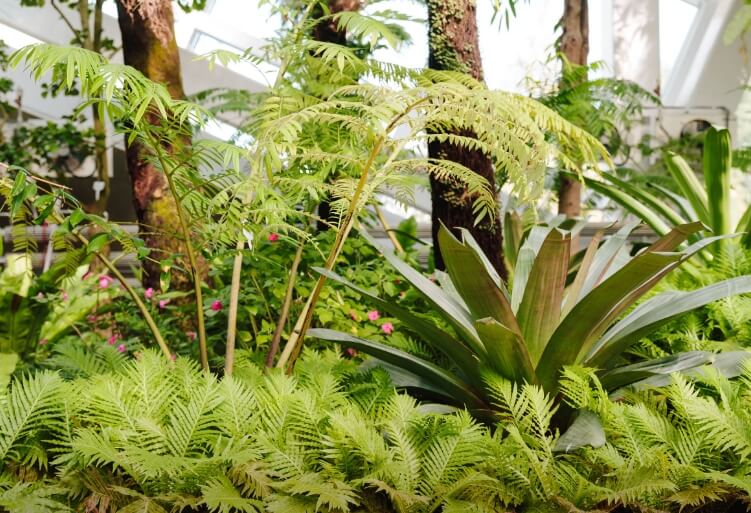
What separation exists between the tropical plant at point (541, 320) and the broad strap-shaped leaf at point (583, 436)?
17 cm

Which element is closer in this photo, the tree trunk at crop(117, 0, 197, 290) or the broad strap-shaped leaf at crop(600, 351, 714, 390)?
the broad strap-shaped leaf at crop(600, 351, 714, 390)

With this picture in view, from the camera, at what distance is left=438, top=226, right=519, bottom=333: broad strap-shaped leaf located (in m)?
1.61

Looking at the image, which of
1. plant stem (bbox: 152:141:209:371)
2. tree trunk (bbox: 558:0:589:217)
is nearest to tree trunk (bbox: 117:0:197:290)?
plant stem (bbox: 152:141:209:371)

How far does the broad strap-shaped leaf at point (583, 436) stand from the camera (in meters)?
1.44

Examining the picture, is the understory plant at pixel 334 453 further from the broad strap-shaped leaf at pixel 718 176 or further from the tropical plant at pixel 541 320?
the broad strap-shaped leaf at pixel 718 176

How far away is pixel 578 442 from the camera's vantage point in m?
1.45

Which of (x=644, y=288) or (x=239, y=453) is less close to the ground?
(x=644, y=288)

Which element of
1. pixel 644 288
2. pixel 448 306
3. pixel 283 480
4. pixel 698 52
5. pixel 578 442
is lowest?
pixel 283 480

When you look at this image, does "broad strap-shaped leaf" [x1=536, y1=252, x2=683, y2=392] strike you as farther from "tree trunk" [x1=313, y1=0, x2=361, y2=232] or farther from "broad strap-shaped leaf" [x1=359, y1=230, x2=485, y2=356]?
"tree trunk" [x1=313, y1=0, x2=361, y2=232]

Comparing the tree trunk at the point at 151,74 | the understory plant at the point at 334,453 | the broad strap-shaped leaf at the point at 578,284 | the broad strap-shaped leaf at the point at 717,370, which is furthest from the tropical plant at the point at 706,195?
the tree trunk at the point at 151,74

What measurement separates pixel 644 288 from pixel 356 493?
2.56 feet

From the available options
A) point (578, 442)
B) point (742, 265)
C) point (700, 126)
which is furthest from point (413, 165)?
point (700, 126)

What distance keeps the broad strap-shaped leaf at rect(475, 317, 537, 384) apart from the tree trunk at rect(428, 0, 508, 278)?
955 millimetres

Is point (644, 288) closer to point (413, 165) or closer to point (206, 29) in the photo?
point (413, 165)
